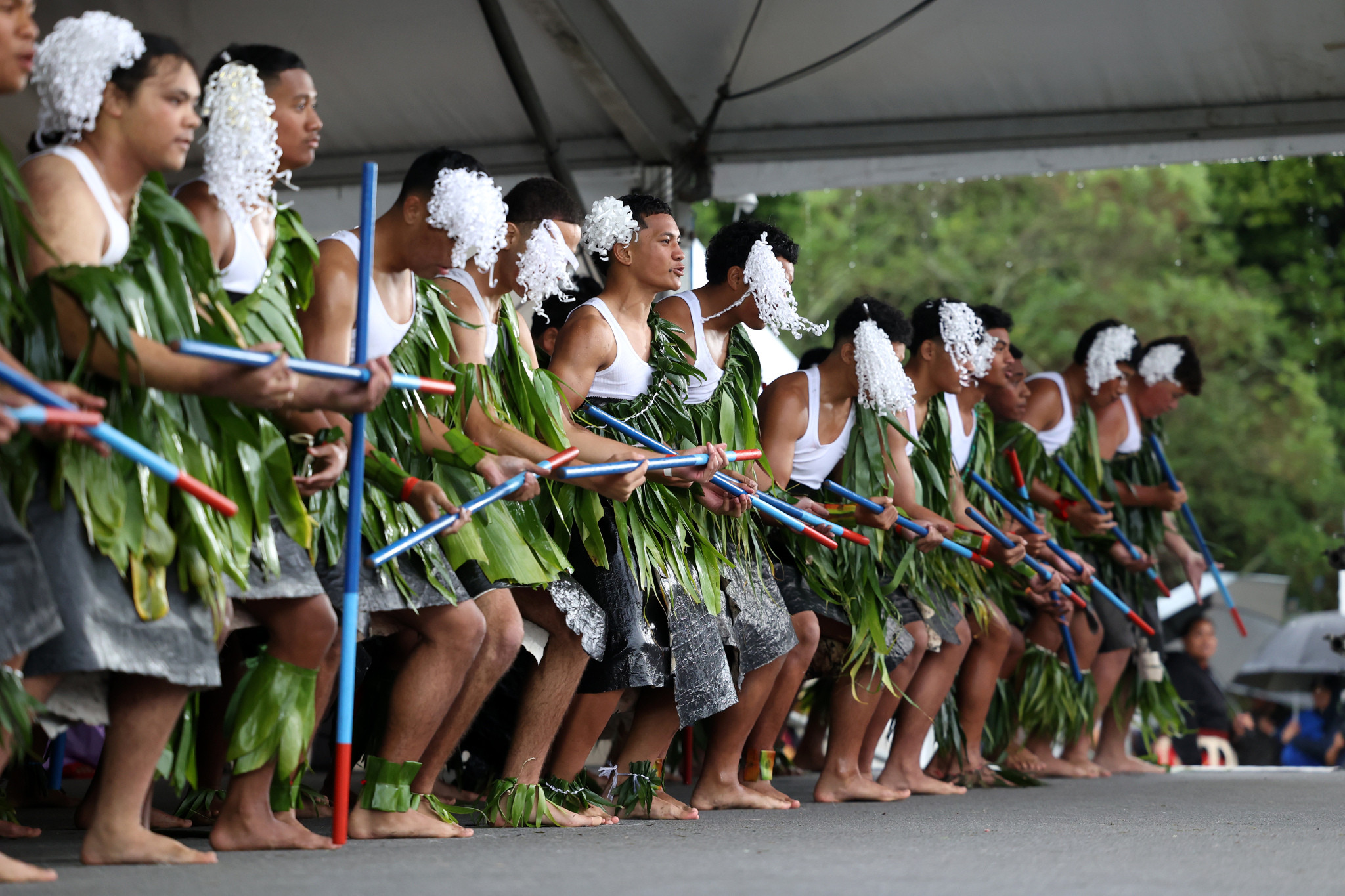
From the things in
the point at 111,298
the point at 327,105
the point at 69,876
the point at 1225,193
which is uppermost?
the point at 1225,193

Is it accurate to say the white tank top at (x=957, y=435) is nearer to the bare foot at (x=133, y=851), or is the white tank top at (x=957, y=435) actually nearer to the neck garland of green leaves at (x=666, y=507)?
the neck garland of green leaves at (x=666, y=507)

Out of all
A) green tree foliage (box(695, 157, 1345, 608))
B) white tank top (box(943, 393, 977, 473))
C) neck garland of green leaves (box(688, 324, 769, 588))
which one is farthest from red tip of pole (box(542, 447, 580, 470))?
green tree foliage (box(695, 157, 1345, 608))

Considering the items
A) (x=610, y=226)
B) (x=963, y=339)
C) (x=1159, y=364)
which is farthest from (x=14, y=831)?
(x=1159, y=364)

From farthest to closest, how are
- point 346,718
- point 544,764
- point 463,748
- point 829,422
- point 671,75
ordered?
point 671,75, point 829,422, point 463,748, point 544,764, point 346,718

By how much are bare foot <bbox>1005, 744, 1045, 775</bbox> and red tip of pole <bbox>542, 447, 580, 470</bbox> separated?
297cm

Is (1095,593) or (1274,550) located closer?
(1095,593)

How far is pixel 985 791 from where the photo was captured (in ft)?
16.0

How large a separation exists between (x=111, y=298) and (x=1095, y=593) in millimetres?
4521

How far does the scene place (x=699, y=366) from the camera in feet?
13.6

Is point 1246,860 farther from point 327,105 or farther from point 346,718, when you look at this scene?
point 327,105

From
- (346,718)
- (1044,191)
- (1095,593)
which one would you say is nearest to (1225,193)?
(1044,191)

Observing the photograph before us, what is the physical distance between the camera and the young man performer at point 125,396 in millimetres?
2342

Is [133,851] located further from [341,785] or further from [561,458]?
[561,458]

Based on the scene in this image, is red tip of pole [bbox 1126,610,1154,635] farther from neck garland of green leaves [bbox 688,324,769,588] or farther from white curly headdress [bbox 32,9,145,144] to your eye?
white curly headdress [bbox 32,9,145,144]
